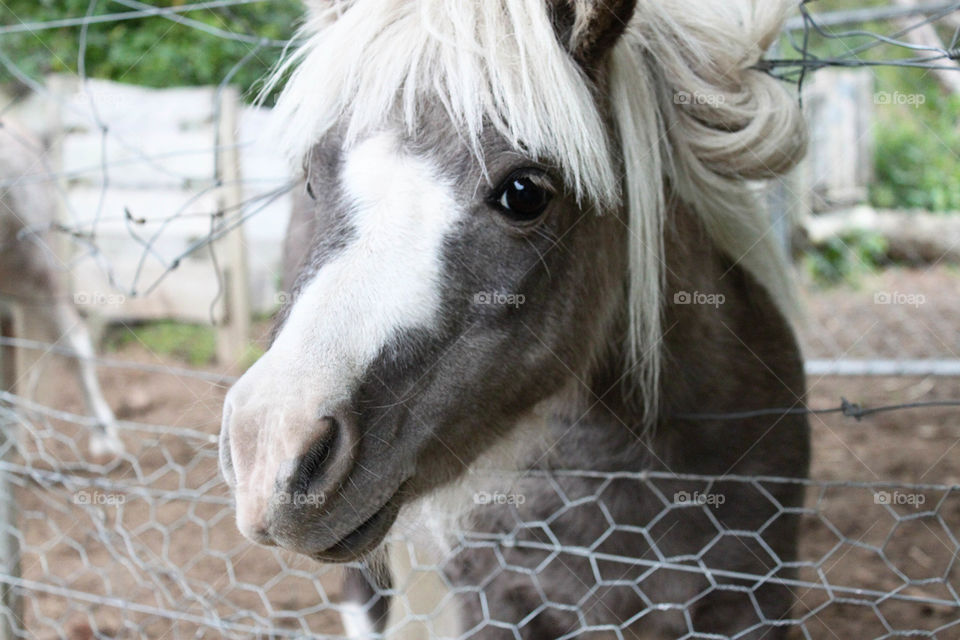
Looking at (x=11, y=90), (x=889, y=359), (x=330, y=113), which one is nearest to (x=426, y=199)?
(x=330, y=113)

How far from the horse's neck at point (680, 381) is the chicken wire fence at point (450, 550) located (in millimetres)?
76

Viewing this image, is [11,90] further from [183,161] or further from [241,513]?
[241,513]

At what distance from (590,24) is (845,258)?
7048 millimetres

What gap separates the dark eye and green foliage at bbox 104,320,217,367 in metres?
5.36

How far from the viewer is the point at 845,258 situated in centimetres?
784

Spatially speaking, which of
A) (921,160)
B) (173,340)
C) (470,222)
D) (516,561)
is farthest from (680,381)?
(921,160)

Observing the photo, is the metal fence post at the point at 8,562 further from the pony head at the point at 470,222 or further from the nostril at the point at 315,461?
the nostril at the point at 315,461

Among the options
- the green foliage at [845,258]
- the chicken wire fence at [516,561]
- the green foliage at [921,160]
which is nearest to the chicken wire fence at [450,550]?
the chicken wire fence at [516,561]

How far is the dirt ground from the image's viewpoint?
2.44 meters

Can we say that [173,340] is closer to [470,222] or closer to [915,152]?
[470,222]

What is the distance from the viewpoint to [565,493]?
6.50 ft

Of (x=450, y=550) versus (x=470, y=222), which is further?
(x=450, y=550)

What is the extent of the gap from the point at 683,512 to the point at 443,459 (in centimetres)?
65

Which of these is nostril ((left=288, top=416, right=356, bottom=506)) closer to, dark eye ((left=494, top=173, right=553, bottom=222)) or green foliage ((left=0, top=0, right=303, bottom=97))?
dark eye ((left=494, top=173, right=553, bottom=222))
